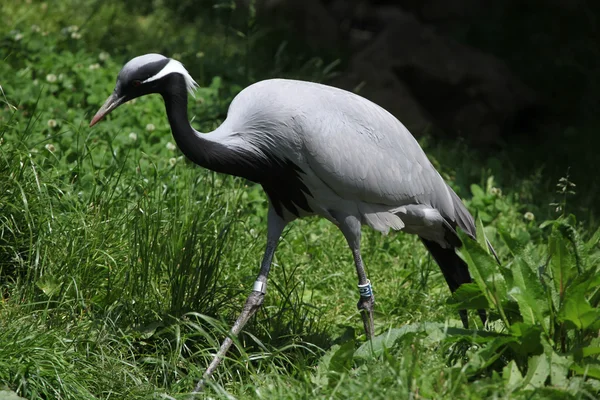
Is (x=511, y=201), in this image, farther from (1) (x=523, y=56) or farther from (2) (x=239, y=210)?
(1) (x=523, y=56)

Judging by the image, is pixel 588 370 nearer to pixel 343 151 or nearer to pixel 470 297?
pixel 470 297

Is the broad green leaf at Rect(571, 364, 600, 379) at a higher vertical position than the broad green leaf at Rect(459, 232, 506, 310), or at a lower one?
lower

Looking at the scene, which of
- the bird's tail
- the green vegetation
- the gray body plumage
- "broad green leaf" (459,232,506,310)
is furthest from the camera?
the bird's tail

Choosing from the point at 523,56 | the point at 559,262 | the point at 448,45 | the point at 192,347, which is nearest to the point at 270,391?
the point at 192,347

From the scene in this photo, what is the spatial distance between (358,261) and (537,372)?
3.30 ft

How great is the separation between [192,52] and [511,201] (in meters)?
2.75

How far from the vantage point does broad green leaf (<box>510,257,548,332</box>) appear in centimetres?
322

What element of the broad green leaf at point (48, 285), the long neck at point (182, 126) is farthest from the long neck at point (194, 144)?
the broad green leaf at point (48, 285)

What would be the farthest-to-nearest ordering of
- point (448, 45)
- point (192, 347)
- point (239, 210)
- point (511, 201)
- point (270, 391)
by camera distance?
point (448, 45) → point (511, 201) → point (239, 210) → point (192, 347) → point (270, 391)

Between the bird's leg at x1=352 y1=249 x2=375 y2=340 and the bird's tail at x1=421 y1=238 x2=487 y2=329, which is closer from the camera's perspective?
the bird's leg at x1=352 y1=249 x2=375 y2=340

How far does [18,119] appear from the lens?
5.01 meters

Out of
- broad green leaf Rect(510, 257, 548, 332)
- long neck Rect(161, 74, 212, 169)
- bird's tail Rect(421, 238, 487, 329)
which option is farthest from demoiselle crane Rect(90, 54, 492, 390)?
broad green leaf Rect(510, 257, 548, 332)

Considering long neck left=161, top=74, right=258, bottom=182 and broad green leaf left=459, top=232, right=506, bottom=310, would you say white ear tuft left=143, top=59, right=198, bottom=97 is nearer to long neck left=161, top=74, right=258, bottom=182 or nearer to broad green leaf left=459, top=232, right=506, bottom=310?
long neck left=161, top=74, right=258, bottom=182

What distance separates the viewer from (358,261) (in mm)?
3812
